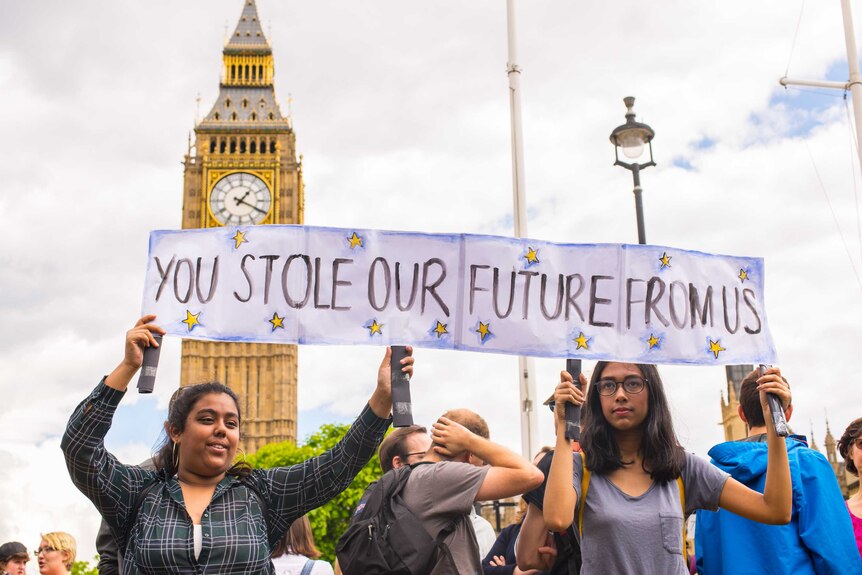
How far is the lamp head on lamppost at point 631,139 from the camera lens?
11506 mm

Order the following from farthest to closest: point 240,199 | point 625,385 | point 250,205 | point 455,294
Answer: point 250,205 → point 240,199 → point 455,294 → point 625,385

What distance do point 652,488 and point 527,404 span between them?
7852 mm

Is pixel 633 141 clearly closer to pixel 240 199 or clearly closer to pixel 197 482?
pixel 197 482

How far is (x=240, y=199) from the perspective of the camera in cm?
8106

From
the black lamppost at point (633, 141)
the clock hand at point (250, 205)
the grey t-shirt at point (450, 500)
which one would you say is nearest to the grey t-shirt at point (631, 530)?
the grey t-shirt at point (450, 500)

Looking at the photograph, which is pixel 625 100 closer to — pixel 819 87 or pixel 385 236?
pixel 819 87

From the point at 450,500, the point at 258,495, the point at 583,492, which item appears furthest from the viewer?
the point at 583,492

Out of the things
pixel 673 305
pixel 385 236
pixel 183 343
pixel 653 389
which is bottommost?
pixel 653 389

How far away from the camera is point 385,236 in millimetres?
4871

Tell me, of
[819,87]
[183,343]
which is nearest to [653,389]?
[819,87]

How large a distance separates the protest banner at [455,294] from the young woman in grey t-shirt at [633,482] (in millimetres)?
353

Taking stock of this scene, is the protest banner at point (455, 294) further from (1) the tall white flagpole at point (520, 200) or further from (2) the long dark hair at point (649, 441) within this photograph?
(1) the tall white flagpole at point (520, 200)

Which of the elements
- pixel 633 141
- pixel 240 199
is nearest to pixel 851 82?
pixel 633 141

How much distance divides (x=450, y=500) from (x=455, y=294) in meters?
1.07
